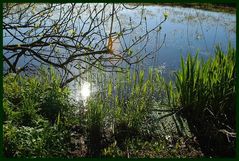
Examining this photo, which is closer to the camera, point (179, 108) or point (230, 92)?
point (230, 92)

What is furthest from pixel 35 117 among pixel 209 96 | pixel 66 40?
pixel 209 96

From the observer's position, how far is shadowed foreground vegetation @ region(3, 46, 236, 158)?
328 cm

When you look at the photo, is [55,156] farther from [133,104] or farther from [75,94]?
[75,94]

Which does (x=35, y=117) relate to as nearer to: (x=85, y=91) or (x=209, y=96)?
(x=85, y=91)

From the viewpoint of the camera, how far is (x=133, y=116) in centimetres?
361

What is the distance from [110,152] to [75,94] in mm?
1536

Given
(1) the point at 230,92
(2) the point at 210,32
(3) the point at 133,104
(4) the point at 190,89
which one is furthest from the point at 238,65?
(2) the point at 210,32

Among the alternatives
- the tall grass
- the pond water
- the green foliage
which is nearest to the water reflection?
the pond water

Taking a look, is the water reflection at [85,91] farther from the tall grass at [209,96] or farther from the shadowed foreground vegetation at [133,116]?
the tall grass at [209,96]

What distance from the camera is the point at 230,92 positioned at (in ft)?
12.7

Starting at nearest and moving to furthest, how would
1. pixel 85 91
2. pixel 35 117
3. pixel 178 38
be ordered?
pixel 35 117 → pixel 85 91 → pixel 178 38

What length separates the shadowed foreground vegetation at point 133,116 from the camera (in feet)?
10.7

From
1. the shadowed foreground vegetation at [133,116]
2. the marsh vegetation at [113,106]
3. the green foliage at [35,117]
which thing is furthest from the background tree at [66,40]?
the shadowed foreground vegetation at [133,116]

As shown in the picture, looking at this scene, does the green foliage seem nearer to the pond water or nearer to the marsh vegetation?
the marsh vegetation
